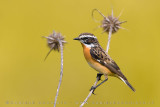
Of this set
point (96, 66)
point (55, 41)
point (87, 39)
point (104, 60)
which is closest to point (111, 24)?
point (87, 39)

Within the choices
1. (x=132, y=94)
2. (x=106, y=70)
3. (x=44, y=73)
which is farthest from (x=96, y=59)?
(x=44, y=73)

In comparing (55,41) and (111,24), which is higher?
(111,24)

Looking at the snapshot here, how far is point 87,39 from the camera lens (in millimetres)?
7195

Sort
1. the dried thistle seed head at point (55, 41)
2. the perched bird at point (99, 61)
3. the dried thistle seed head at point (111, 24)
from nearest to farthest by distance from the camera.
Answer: the dried thistle seed head at point (55, 41) → the perched bird at point (99, 61) → the dried thistle seed head at point (111, 24)

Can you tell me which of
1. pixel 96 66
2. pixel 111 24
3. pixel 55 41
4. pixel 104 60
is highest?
pixel 111 24

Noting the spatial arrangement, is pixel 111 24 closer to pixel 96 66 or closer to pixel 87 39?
pixel 87 39

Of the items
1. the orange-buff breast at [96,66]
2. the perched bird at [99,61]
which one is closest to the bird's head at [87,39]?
the perched bird at [99,61]

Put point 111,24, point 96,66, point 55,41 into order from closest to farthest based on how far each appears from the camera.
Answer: point 55,41, point 96,66, point 111,24

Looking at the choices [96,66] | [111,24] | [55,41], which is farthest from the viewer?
[111,24]

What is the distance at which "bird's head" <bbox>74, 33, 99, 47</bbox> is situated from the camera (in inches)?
279

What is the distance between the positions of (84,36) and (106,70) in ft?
2.66

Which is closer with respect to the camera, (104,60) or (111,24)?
(104,60)

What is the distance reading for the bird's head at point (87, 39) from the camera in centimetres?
708

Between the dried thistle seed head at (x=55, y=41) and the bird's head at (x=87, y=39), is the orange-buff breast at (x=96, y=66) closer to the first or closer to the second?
the bird's head at (x=87, y=39)
